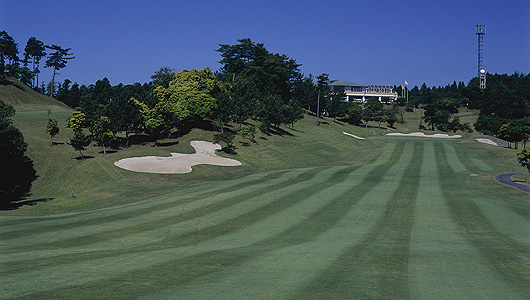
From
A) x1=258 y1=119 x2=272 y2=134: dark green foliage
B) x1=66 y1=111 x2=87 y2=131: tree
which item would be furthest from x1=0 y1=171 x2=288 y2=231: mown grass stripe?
x1=258 y1=119 x2=272 y2=134: dark green foliage

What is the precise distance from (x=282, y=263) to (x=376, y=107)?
138012 mm

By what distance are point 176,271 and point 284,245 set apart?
722cm

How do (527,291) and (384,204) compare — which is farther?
(384,204)

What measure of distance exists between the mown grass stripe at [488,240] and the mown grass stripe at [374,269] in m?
3.51

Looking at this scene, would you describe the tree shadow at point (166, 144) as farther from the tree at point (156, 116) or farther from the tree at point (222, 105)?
the tree at point (222, 105)

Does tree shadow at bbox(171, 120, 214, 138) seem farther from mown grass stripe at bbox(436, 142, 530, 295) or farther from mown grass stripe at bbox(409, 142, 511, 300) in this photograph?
mown grass stripe at bbox(409, 142, 511, 300)

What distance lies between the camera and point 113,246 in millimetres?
21047

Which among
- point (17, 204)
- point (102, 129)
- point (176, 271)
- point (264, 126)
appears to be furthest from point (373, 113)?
point (176, 271)

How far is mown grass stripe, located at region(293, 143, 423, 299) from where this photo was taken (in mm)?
13305

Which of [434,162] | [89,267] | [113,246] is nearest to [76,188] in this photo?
[113,246]

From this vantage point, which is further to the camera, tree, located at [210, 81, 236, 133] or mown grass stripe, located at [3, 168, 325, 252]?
tree, located at [210, 81, 236, 133]

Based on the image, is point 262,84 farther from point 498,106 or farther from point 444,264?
point 444,264

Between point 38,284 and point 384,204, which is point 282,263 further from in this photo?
point 384,204

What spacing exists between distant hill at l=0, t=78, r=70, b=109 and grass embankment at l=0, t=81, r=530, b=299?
53.5 m
